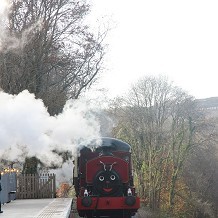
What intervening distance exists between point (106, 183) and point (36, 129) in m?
3.66

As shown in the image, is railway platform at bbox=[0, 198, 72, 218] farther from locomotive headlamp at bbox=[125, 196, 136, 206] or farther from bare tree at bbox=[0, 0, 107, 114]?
bare tree at bbox=[0, 0, 107, 114]

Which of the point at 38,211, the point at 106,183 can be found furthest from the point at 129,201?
the point at 38,211

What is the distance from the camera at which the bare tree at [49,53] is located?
2603 cm

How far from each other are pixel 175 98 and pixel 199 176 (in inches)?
337

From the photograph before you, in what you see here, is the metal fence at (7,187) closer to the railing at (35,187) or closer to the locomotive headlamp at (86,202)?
the railing at (35,187)

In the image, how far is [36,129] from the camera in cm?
1795

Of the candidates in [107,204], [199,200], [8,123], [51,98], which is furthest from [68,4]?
[199,200]

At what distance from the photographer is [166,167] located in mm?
39719

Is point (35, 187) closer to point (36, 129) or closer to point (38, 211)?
point (36, 129)

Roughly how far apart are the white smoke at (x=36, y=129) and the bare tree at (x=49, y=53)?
5615 mm

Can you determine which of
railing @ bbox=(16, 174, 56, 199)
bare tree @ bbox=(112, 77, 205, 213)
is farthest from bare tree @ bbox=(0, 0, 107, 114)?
bare tree @ bbox=(112, 77, 205, 213)

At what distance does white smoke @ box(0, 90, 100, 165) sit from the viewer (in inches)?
666

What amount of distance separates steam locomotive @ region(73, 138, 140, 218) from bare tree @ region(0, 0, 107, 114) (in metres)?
8.79

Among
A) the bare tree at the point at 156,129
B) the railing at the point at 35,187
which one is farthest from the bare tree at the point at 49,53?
the bare tree at the point at 156,129
